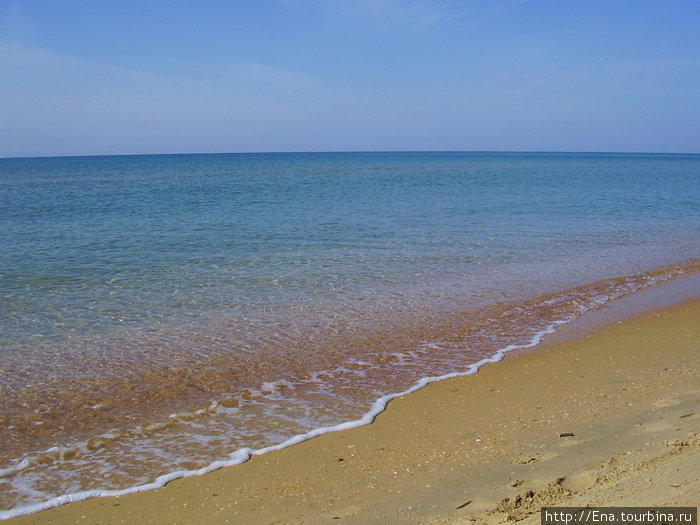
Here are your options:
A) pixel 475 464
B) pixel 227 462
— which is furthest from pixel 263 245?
pixel 475 464

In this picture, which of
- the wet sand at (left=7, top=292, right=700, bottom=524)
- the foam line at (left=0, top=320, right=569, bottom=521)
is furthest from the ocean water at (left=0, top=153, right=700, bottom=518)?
the wet sand at (left=7, top=292, right=700, bottom=524)

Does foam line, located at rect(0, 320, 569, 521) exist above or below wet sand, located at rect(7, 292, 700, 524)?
below

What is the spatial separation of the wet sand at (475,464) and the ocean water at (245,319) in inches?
15.3

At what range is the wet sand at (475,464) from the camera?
156 inches

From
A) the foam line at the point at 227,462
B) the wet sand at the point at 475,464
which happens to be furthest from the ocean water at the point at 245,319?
the wet sand at the point at 475,464

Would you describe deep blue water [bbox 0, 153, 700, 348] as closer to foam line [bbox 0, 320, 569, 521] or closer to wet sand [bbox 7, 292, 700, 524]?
foam line [bbox 0, 320, 569, 521]

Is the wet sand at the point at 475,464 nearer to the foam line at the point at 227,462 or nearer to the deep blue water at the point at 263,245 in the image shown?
the foam line at the point at 227,462

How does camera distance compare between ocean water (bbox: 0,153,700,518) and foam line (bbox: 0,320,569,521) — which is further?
ocean water (bbox: 0,153,700,518)

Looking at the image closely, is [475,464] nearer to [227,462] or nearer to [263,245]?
[227,462]

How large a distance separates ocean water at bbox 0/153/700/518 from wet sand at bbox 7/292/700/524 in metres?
0.39

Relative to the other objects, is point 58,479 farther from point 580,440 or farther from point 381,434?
point 580,440

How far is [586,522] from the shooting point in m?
3.37

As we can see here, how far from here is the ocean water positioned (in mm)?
5586

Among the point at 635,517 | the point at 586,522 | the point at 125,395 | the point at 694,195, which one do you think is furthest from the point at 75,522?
the point at 694,195
